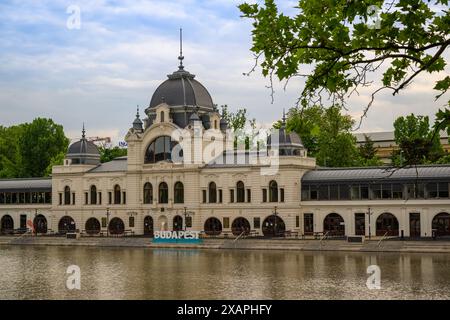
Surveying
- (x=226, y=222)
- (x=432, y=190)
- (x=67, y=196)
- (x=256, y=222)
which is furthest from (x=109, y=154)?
(x=432, y=190)

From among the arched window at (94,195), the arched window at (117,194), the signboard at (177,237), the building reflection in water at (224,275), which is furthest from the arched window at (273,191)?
the arched window at (94,195)

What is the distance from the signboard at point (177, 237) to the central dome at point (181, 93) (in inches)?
656

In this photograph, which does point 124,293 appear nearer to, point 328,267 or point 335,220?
point 328,267

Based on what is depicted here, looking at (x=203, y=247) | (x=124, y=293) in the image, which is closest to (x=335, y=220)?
(x=203, y=247)

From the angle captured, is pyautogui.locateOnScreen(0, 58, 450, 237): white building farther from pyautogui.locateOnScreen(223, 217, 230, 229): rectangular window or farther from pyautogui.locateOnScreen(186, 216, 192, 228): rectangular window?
pyautogui.locateOnScreen(223, 217, 230, 229): rectangular window

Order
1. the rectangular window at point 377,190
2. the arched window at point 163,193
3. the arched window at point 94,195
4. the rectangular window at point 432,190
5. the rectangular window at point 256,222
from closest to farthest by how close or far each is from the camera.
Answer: the rectangular window at point 432,190, the rectangular window at point 377,190, the rectangular window at point 256,222, the arched window at point 163,193, the arched window at point 94,195

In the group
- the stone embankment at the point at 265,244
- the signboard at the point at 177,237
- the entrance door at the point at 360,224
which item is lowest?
the stone embankment at the point at 265,244

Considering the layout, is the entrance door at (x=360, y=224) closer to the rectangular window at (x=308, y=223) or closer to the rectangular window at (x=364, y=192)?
the rectangular window at (x=364, y=192)

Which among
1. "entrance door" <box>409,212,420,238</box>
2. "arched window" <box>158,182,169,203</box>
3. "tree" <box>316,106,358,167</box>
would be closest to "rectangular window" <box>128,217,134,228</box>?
"arched window" <box>158,182,169,203</box>

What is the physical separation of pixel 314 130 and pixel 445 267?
3827 centimetres

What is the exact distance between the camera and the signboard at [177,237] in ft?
262

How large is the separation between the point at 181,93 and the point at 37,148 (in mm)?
43169

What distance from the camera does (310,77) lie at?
16.8 meters

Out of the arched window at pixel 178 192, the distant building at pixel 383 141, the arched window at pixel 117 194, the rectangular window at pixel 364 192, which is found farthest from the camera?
the distant building at pixel 383 141
